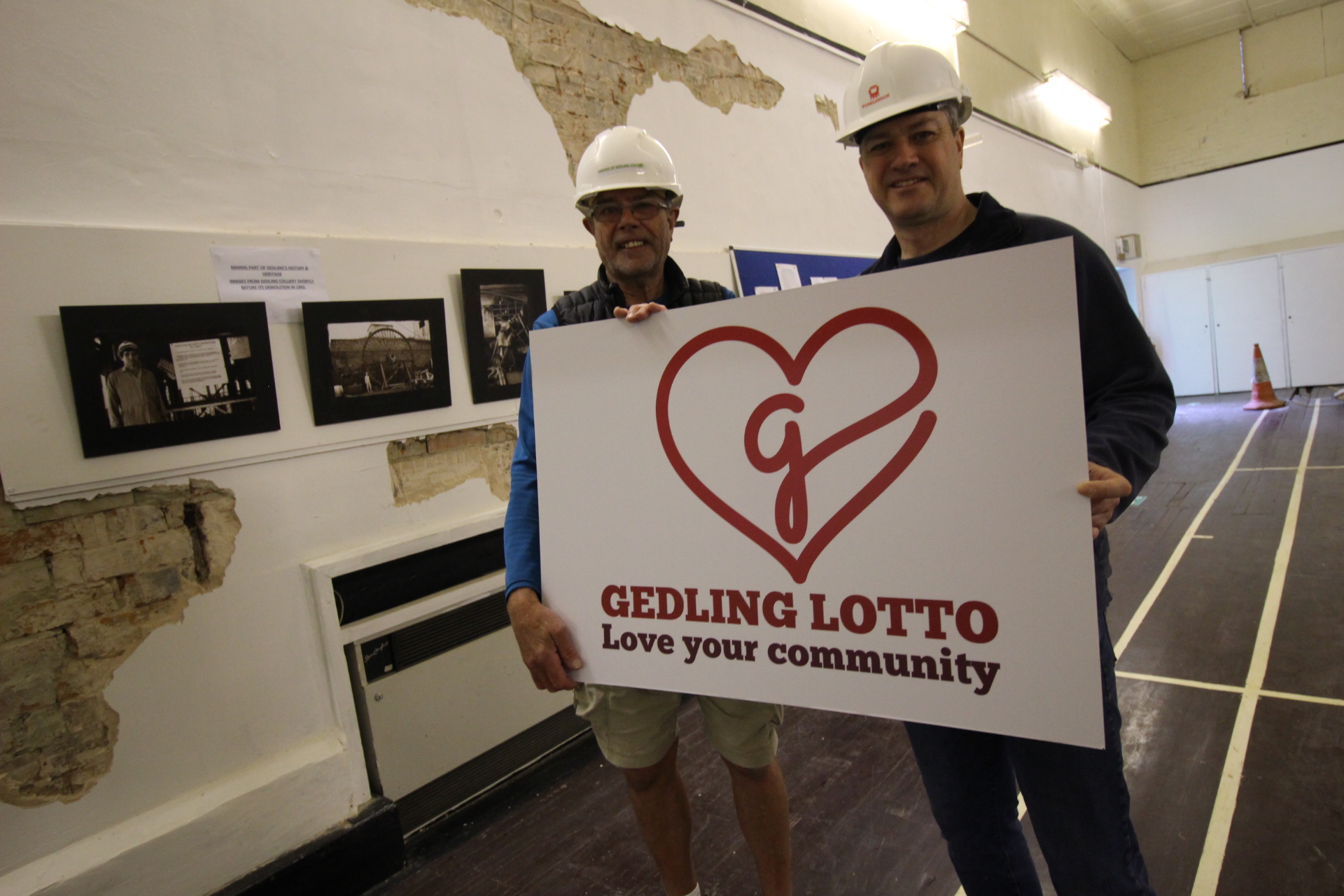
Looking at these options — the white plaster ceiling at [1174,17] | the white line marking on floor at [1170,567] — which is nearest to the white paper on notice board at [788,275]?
the white line marking on floor at [1170,567]

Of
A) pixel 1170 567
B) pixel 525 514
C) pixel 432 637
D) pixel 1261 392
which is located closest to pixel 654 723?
pixel 525 514

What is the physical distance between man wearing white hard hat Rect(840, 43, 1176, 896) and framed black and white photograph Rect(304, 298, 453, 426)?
1.38m

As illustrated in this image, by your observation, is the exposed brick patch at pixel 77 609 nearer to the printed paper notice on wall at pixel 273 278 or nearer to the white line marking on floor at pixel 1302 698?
the printed paper notice on wall at pixel 273 278

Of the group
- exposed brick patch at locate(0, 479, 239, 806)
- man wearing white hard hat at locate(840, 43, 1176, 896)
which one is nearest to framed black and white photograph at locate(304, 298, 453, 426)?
exposed brick patch at locate(0, 479, 239, 806)

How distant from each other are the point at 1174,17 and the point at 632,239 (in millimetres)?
11749

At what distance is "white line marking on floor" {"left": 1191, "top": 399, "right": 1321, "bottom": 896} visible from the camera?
1609 millimetres

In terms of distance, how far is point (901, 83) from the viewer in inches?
42.6

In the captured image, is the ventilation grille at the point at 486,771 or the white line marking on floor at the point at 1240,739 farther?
the ventilation grille at the point at 486,771

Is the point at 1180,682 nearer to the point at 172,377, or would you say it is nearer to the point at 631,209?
the point at 631,209

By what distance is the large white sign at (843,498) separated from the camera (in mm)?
834

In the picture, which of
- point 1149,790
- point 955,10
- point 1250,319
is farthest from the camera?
point 1250,319

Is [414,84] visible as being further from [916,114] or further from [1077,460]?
[1077,460]

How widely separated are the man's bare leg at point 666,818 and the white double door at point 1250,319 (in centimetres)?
1167

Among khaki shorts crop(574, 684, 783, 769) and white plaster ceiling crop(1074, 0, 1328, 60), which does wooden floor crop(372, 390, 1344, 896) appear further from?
white plaster ceiling crop(1074, 0, 1328, 60)
